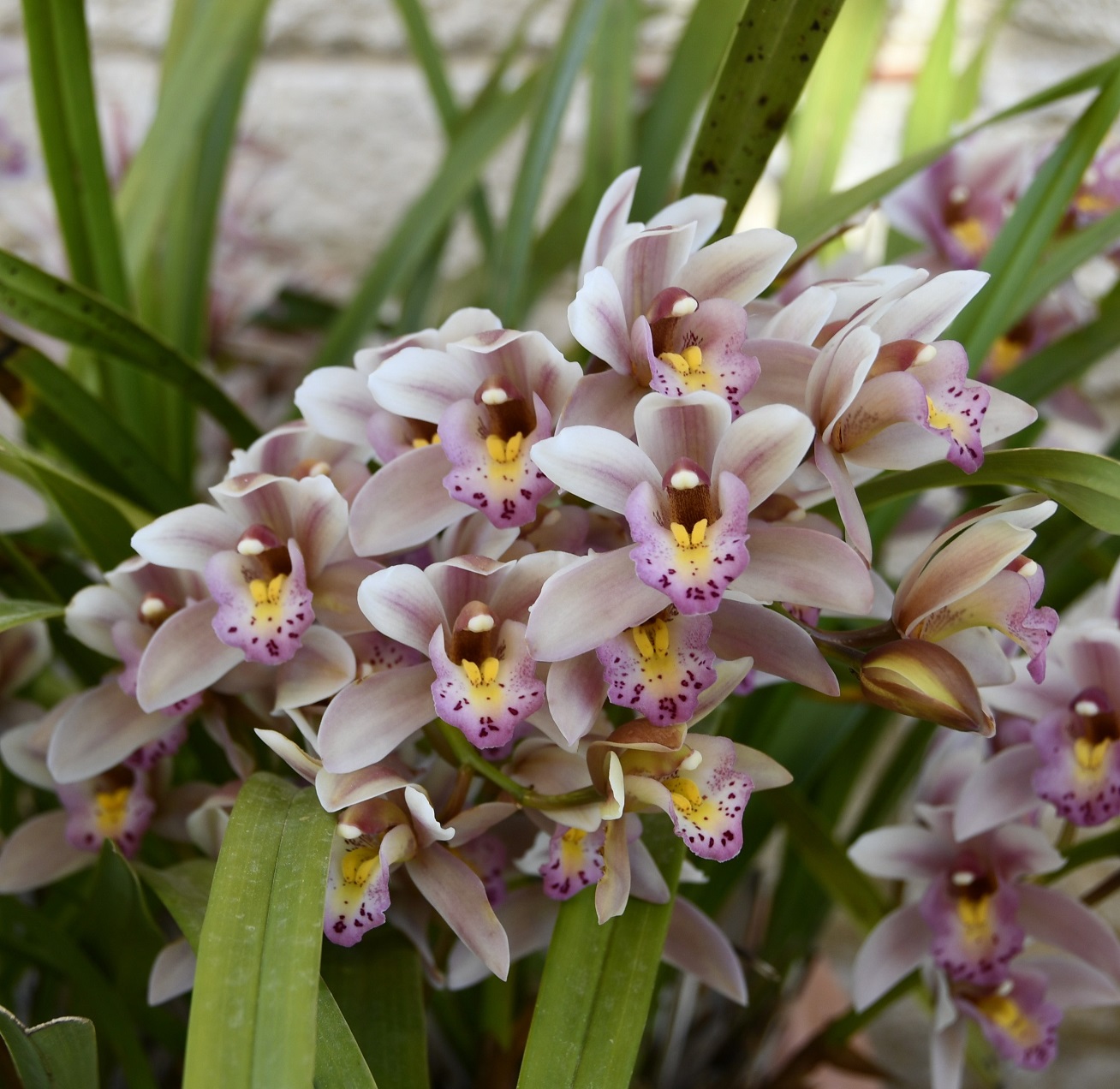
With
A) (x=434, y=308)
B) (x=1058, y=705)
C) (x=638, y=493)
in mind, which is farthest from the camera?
(x=434, y=308)

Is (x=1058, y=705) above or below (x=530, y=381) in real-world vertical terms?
below

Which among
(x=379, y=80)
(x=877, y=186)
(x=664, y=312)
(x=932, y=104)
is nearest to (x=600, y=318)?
(x=664, y=312)

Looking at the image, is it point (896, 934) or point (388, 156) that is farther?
point (388, 156)

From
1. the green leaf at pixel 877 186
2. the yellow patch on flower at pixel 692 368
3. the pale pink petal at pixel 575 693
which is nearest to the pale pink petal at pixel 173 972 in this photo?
the pale pink petal at pixel 575 693

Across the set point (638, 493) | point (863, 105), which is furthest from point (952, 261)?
point (863, 105)

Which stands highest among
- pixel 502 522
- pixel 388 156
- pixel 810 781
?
pixel 502 522

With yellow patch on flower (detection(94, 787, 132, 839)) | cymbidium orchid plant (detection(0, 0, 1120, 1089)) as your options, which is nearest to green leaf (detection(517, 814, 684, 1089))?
cymbidium orchid plant (detection(0, 0, 1120, 1089))

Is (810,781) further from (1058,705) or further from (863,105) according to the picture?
(863,105)

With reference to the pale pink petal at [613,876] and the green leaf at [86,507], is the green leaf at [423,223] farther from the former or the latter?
the pale pink petal at [613,876]
